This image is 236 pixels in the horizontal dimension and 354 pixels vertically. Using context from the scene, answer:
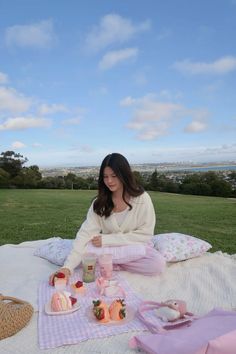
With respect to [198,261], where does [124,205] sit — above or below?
above

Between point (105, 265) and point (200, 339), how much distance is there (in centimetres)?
130

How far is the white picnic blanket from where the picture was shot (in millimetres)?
1734

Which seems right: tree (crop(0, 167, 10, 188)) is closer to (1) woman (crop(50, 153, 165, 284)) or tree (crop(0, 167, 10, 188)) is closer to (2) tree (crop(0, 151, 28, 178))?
(2) tree (crop(0, 151, 28, 178))

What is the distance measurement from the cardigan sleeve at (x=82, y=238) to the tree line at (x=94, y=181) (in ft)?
42.0

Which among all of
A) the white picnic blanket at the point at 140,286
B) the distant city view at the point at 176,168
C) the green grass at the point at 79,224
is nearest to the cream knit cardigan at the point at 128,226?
the white picnic blanket at the point at 140,286

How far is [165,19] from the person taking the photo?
24.8 ft

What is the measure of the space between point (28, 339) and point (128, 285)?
97 cm

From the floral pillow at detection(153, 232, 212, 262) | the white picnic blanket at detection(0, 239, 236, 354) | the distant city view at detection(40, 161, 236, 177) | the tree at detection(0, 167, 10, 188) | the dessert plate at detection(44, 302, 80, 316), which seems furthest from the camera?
the distant city view at detection(40, 161, 236, 177)

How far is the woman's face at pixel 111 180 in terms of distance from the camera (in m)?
2.86

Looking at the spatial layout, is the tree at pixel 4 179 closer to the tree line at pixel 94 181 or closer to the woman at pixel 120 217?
the tree line at pixel 94 181

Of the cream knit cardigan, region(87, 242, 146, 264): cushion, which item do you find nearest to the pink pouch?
region(87, 242, 146, 264): cushion

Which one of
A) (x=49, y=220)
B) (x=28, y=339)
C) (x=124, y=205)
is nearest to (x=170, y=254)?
(x=124, y=205)

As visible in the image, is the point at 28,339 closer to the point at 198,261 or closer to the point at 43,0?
the point at 198,261

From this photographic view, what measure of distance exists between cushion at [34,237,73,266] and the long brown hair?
0.57 m
